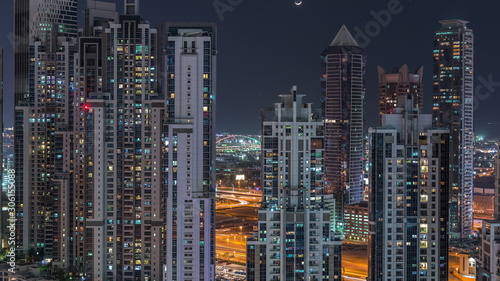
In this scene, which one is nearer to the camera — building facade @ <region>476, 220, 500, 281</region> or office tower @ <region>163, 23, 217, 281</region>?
building facade @ <region>476, 220, 500, 281</region>

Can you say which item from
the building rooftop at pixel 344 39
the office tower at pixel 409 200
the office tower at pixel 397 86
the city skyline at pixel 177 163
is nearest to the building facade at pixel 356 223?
the city skyline at pixel 177 163

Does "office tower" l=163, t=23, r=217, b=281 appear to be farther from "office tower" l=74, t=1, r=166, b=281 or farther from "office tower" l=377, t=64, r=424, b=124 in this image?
"office tower" l=377, t=64, r=424, b=124

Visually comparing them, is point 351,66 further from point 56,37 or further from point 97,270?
point 97,270

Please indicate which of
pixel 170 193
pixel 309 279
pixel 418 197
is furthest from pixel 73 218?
pixel 418 197

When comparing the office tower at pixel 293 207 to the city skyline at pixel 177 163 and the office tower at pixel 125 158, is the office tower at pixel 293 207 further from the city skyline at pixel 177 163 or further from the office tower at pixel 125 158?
the office tower at pixel 125 158

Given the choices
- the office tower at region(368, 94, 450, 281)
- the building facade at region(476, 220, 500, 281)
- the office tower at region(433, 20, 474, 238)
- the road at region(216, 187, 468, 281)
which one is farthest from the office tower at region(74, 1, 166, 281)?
the office tower at region(433, 20, 474, 238)

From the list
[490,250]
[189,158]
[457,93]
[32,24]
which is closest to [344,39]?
[457,93]

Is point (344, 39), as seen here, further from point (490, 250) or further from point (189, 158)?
point (490, 250)
